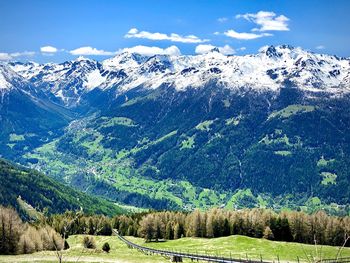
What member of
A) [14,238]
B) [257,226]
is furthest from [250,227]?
[14,238]

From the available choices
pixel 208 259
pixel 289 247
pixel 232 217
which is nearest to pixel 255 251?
pixel 289 247


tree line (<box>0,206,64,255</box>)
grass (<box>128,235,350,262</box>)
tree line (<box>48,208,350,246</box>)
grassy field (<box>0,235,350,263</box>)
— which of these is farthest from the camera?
tree line (<box>48,208,350,246</box>)

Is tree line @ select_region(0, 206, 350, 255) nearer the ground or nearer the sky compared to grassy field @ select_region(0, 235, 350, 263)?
nearer the sky

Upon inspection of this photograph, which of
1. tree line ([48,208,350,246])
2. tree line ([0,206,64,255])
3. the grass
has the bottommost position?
the grass

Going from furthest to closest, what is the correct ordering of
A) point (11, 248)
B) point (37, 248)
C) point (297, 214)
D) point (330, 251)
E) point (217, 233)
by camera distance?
point (217, 233), point (297, 214), point (330, 251), point (37, 248), point (11, 248)

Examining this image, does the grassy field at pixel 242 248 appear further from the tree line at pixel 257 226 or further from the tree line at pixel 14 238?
the tree line at pixel 14 238

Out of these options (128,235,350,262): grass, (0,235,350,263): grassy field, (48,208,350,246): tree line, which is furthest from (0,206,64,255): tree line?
(128,235,350,262): grass

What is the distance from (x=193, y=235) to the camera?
615 feet

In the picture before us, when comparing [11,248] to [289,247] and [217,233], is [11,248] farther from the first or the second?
[217,233]

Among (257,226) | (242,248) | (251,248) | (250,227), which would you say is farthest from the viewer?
(250,227)

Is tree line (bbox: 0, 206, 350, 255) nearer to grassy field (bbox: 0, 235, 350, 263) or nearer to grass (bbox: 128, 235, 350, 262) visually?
grassy field (bbox: 0, 235, 350, 263)

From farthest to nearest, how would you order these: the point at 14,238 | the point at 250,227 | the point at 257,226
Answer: the point at 250,227, the point at 257,226, the point at 14,238

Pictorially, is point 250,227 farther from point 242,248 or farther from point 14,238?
point 14,238

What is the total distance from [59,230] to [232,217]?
73.9m
